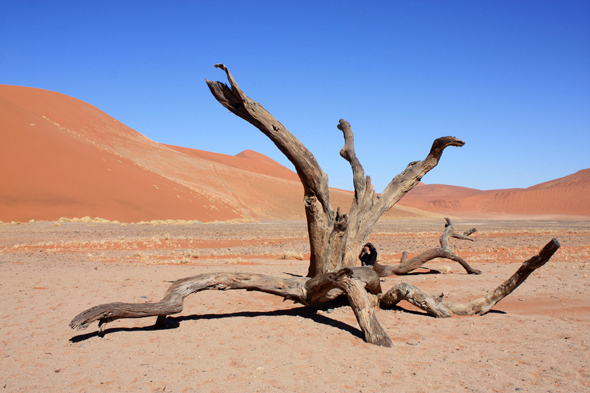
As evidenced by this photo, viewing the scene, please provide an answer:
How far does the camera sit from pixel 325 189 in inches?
253

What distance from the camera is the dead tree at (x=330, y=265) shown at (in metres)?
5.16

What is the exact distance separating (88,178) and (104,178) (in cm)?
208

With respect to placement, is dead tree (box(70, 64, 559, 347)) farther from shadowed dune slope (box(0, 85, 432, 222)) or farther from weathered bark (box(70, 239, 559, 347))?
shadowed dune slope (box(0, 85, 432, 222))

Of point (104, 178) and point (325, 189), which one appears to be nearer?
point (325, 189)

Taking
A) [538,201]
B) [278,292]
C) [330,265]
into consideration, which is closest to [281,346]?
[278,292]

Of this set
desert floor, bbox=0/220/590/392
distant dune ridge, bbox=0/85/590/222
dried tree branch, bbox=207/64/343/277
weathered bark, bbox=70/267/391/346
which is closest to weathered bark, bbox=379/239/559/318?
desert floor, bbox=0/220/590/392

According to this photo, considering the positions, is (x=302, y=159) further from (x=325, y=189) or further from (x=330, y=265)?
(x=330, y=265)

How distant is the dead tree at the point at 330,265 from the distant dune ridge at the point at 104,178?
34484 millimetres

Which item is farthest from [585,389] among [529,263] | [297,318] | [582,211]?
[582,211]

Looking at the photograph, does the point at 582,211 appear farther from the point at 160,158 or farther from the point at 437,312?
the point at 437,312

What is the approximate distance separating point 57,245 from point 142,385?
17.7 metres

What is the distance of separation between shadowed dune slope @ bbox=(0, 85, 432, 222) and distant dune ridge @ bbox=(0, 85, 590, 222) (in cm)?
9

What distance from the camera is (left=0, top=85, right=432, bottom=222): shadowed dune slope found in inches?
1449

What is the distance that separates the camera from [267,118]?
6.18m
